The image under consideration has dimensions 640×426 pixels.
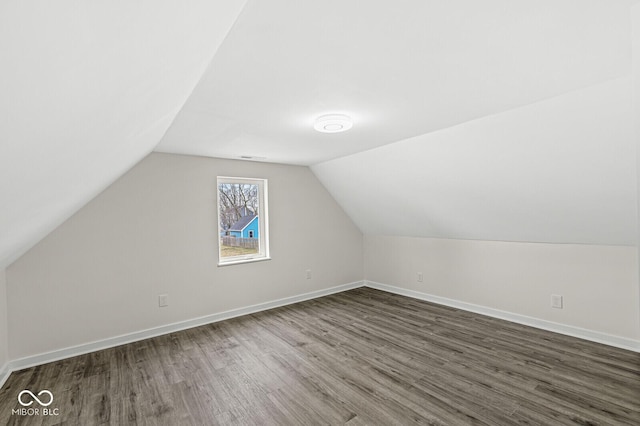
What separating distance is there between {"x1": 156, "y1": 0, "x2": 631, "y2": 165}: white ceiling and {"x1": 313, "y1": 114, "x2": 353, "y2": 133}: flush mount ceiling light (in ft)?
0.23

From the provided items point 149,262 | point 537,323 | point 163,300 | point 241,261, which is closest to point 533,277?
point 537,323

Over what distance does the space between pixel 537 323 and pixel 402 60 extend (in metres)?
3.42

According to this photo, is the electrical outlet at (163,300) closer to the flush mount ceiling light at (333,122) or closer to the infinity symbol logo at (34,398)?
the infinity symbol logo at (34,398)

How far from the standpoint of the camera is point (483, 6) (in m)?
1.18

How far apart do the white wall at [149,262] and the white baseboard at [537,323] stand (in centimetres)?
176

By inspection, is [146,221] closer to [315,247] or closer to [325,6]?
[315,247]

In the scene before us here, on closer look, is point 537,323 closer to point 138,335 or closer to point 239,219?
point 239,219

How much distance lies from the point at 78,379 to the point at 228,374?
47.9 inches

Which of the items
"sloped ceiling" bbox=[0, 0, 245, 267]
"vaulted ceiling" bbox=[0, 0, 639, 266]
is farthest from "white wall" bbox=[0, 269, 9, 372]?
"sloped ceiling" bbox=[0, 0, 245, 267]

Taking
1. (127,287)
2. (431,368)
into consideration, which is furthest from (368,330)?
(127,287)

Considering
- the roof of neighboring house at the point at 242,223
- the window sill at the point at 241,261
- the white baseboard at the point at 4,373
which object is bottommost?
the white baseboard at the point at 4,373

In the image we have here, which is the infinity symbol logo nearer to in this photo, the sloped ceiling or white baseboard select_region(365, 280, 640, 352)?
the sloped ceiling

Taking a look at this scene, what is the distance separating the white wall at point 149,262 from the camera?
2838 millimetres

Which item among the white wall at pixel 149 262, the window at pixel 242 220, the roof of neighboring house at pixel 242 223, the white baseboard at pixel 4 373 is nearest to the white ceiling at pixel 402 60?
the white wall at pixel 149 262
